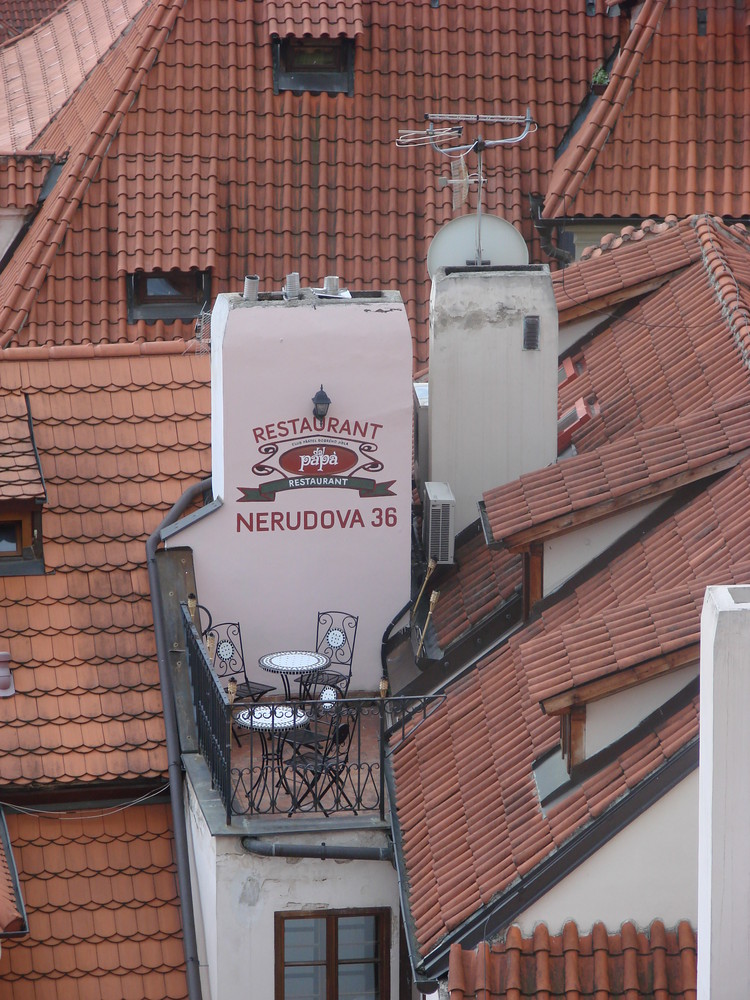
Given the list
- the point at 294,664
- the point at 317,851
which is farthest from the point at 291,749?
the point at 317,851

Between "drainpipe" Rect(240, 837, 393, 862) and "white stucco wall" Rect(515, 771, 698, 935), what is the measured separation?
253 centimetres

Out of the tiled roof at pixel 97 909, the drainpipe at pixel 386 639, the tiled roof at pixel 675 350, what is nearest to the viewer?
the tiled roof at pixel 97 909

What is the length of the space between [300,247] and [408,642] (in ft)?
32.0

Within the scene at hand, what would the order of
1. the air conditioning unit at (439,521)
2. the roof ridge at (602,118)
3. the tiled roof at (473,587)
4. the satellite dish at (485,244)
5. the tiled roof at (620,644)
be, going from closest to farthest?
the tiled roof at (620,644) < the tiled roof at (473,587) < the air conditioning unit at (439,521) < the satellite dish at (485,244) < the roof ridge at (602,118)

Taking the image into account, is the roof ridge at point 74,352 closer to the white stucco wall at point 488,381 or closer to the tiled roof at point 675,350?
the white stucco wall at point 488,381

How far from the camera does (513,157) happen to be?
82.4 ft

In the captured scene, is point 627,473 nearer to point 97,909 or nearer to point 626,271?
point 97,909

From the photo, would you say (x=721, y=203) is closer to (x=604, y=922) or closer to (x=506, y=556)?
(x=506, y=556)

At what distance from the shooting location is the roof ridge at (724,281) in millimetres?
15133

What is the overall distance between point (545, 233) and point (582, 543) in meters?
11.3

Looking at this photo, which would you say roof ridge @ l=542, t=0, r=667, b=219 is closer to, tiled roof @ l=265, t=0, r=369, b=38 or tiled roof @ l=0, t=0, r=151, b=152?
tiled roof @ l=265, t=0, r=369, b=38

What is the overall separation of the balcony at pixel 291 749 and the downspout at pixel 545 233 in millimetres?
10596

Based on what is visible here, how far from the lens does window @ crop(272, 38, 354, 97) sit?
25.0 m

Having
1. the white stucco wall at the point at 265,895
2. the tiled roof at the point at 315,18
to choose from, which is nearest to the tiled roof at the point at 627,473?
the white stucco wall at the point at 265,895
